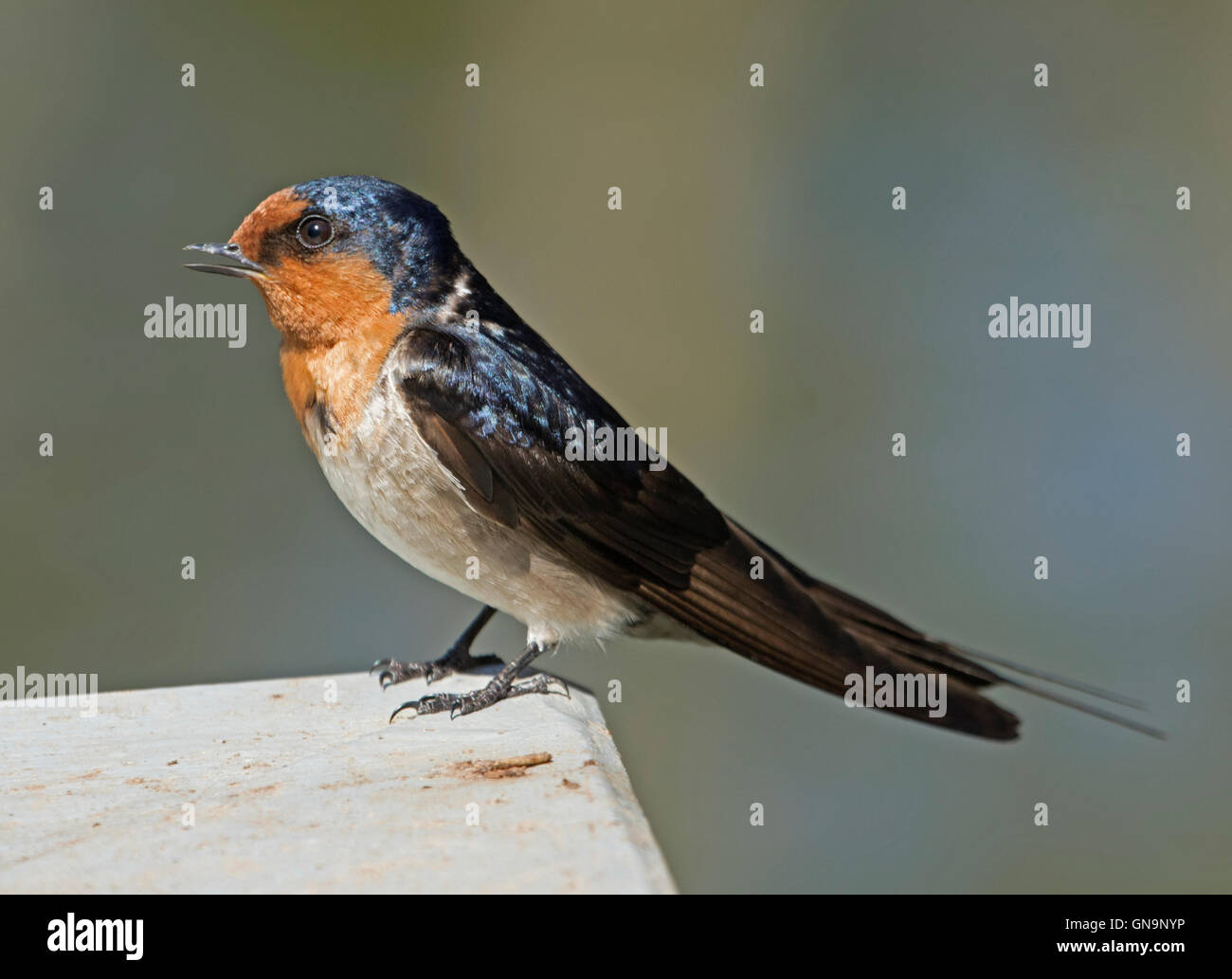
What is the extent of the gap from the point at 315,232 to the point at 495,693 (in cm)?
112

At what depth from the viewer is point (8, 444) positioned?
5.85 meters

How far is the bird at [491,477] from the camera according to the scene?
321 centimetres

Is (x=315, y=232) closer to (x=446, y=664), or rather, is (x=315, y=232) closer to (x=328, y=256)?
(x=328, y=256)

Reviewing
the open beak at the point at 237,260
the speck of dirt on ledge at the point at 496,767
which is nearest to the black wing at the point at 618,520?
the open beak at the point at 237,260

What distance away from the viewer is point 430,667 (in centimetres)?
351

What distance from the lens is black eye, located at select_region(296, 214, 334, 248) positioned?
3303mm

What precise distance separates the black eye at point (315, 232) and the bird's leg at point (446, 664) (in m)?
1.00

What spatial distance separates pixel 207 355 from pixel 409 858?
440 cm
